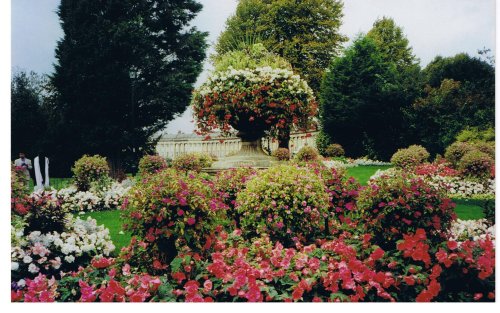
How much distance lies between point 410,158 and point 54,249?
911cm

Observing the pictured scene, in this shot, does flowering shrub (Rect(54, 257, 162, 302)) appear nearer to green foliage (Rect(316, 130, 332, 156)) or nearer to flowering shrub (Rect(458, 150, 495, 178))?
flowering shrub (Rect(458, 150, 495, 178))

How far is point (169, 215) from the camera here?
3.48m

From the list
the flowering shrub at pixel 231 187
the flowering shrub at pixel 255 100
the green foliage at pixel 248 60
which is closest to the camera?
the flowering shrub at pixel 231 187

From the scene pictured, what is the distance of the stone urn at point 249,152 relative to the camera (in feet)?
22.7

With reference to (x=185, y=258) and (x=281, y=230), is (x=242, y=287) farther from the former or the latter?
(x=281, y=230)

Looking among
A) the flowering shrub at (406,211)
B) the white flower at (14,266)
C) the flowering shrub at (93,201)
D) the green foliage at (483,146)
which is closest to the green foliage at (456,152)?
the green foliage at (483,146)

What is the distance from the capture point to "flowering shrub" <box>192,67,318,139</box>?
6648 millimetres

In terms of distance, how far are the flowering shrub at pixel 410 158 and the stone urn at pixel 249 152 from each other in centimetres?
507

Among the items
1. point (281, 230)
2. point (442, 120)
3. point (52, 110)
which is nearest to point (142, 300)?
point (281, 230)

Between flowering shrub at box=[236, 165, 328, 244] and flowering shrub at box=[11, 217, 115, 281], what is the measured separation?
1.49 m

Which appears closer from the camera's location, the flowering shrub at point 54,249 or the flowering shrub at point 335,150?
the flowering shrub at point 54,249

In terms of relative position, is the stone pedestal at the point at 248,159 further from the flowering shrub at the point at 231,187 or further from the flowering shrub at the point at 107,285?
the flowering shrub at the point at 107,285

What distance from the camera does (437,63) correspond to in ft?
37.1
